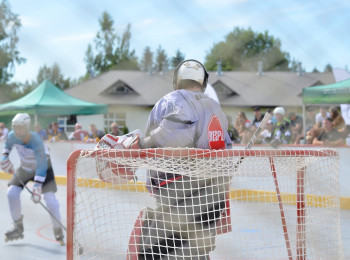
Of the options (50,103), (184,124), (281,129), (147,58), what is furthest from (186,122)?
(50,103)

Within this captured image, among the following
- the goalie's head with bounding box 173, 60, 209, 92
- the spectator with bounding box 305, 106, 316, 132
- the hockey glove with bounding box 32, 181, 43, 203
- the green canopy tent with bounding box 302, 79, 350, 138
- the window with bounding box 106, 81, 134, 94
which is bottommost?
the hockey glove with bounding box 32, 181, 43, 203

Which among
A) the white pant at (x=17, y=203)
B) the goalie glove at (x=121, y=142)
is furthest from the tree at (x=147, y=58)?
the white pant at (x=17, y=203)

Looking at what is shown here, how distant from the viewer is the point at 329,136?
7.18m

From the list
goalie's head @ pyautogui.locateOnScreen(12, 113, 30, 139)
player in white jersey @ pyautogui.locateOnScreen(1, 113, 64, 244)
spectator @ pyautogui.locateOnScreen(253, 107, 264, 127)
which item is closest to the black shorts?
player in white jersey @ pyautogui.locateOnScreen(1, 113, 64, 244)

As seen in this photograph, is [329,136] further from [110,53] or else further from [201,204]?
[110,53]

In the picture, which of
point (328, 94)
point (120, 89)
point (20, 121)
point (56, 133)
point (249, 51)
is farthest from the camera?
point (120, 89)

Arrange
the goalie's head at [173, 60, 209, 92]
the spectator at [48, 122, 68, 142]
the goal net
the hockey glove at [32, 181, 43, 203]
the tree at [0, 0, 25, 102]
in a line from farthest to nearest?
the spectator at [48, 122, 68, 142] → the hockey glove at [32, 181, 43, 203] → the goalie's head at [173, 60, 209, 92] → the goal net → the tree at [0, 0, 25, 102]

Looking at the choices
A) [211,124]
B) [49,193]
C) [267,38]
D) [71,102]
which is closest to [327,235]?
[211,124]

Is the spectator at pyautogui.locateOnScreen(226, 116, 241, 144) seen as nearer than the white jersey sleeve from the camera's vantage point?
No

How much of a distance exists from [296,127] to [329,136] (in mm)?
867

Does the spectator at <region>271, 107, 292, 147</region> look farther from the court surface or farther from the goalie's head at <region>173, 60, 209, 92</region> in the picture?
the goalie's head at <region>173, 60, 209, 92</region>

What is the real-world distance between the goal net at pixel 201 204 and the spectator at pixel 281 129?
5.10 metres

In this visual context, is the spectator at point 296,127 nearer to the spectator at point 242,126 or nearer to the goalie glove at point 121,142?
the spectator at point 242,126

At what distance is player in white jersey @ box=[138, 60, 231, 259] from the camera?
6.65 ft
